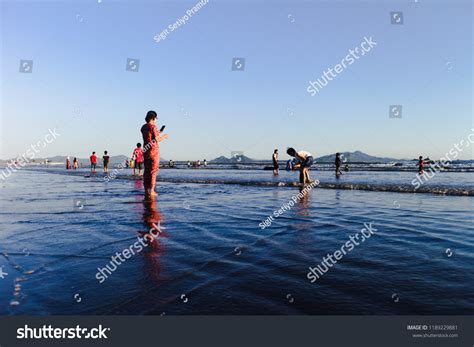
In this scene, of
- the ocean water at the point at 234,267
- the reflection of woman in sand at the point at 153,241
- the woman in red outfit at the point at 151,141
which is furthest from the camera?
the woman in red outfit at the point at 151,141

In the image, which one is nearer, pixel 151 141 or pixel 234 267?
pixel 234 267

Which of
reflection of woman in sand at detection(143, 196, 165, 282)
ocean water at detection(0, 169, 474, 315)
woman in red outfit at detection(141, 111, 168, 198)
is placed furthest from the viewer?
woman in red outfit at detection(141, 111, 168, 198)

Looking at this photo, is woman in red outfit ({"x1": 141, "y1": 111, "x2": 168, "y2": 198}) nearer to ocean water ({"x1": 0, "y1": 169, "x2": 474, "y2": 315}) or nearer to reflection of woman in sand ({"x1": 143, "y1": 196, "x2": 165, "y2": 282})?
reflection of woman in sand ({"x1": 143, "y1": 196, "x2": 165, "y2": 282})

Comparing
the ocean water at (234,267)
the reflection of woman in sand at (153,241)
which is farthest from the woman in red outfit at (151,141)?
the ocean water at (234,267)

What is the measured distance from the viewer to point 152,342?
7.85 ft

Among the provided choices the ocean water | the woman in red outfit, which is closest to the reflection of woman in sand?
the ocean water

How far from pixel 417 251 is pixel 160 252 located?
11.0 feet

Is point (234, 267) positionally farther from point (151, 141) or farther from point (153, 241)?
point (151, 141)

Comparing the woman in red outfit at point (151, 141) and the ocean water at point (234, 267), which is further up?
the woman in red outfit at point (151, 141)

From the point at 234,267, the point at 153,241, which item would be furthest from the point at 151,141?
the point at 234,267

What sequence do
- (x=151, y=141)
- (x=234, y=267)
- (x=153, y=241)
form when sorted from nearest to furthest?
(x=234, y=267), (x=153, y=241), (x=151, y=141)

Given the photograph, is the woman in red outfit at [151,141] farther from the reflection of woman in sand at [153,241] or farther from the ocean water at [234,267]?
the ocean water at [234,267]

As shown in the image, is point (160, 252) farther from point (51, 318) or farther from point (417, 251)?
point (417, 251)

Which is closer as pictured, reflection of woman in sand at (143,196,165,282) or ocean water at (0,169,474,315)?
ocean water at (0,169,474,315)
